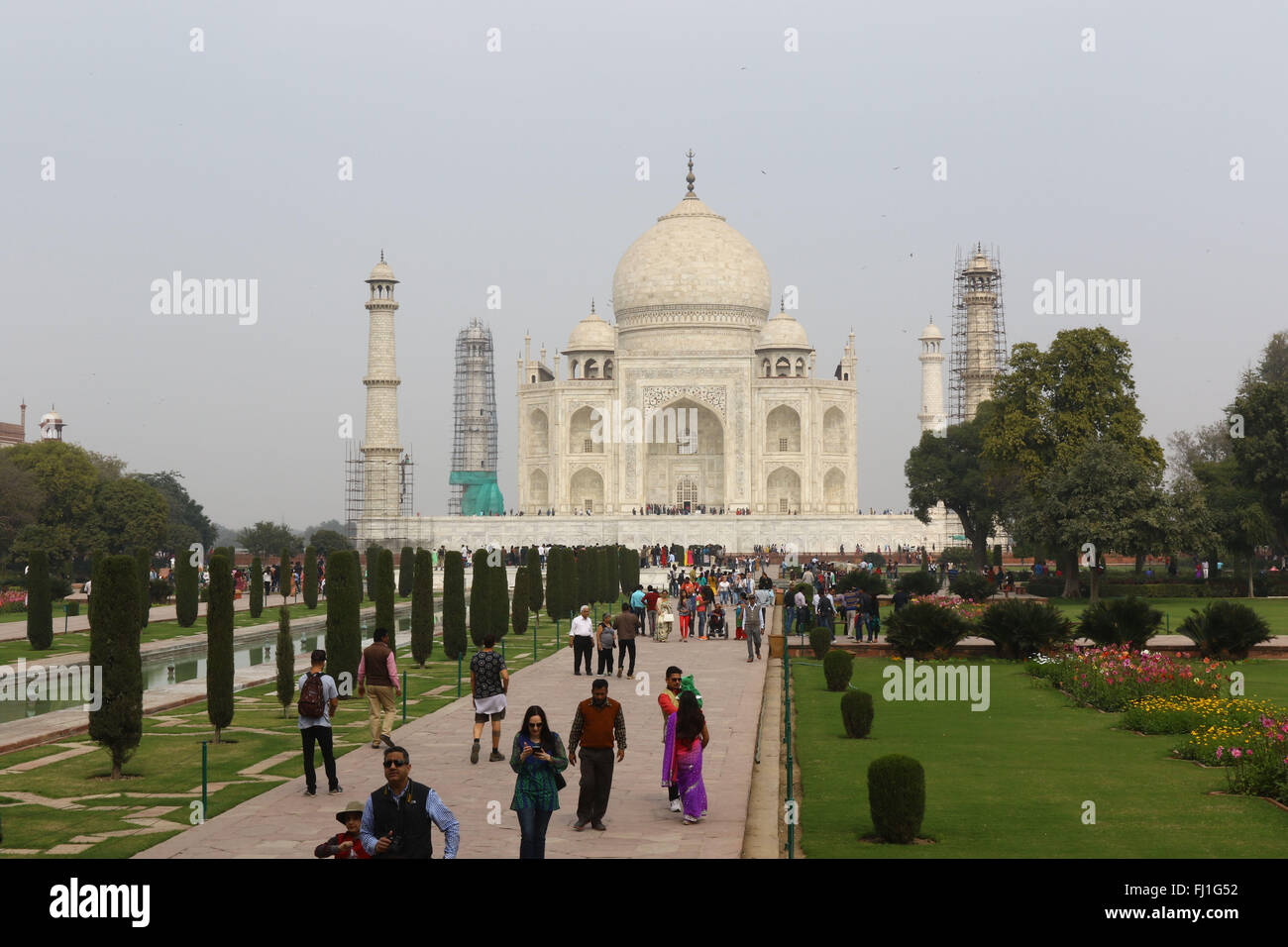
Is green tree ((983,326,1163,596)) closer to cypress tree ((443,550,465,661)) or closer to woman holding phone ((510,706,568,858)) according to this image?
cypress tree ((443,550,465,661))

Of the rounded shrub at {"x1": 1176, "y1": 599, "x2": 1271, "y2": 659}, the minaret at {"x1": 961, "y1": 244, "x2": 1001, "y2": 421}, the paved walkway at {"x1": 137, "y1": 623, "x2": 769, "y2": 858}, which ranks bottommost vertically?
the paved walkway at {"x1": 137, "y1": 623, "x2": 769, "y2": 858}

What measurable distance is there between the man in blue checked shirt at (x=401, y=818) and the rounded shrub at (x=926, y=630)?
48.8 ft

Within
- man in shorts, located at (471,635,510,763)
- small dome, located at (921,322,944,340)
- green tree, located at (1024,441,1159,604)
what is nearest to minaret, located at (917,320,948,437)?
small dome, located at (921,322,944,340)

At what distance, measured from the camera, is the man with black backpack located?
34.3 ft

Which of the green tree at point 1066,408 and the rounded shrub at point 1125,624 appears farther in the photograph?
the green tree at point 1066,408

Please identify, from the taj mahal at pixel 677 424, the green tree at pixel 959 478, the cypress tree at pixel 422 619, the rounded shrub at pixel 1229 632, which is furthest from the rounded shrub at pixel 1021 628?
the taj mahal at pixel 677 424

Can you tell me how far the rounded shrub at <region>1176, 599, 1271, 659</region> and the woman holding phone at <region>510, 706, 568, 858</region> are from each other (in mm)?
14863

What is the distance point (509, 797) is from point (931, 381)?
56238mm

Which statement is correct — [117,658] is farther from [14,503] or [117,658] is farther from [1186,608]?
[14,503]

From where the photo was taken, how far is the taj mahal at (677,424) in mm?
52125

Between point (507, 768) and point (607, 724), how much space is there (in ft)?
7.93

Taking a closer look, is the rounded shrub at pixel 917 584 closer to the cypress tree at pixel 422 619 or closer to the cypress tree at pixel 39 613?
the cypress tree at pixel 422 619

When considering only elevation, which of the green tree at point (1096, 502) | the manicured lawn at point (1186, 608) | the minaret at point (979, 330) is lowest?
the manicured lawn at point (1186, 608)
